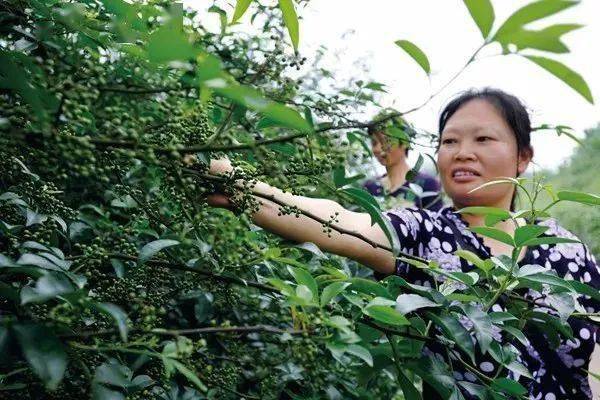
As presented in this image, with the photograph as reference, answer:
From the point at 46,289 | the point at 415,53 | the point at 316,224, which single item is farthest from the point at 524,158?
the point at 46,289

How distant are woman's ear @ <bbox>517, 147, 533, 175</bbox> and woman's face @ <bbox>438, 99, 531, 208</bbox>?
0.03 m

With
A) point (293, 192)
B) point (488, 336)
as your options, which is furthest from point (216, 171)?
point (488, 336)

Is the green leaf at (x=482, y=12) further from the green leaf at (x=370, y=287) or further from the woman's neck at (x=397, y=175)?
the woman's neck at (x=397, y=175)

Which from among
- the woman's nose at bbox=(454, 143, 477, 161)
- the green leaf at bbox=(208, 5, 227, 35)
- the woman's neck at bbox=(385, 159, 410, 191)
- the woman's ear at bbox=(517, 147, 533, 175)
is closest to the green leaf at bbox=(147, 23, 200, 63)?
the green leaf at bbox=(208, 5, 227, 35)

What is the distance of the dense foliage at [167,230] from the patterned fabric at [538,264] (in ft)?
0.62

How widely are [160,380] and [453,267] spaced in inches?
26.6

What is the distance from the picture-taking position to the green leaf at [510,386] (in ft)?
2.78

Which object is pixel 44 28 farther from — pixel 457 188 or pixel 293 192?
pixel 457 188

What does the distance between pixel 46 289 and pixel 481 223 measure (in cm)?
107

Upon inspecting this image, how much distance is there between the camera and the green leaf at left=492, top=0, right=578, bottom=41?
1.54 ft

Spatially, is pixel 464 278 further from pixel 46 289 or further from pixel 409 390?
pixel 46 289

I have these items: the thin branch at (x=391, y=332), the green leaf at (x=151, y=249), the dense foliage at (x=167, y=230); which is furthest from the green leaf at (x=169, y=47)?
the thin branch at (x=391, y=332)

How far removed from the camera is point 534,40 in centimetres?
50

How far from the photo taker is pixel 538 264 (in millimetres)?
1328
